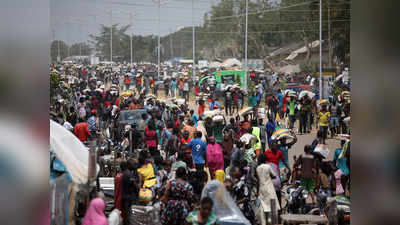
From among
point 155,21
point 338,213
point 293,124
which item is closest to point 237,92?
point 293,124

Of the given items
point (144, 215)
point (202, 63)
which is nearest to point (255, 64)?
point (202, 63)

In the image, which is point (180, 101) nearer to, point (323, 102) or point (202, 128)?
point (202, 128)

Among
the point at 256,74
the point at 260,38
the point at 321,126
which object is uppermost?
the point at 260,38

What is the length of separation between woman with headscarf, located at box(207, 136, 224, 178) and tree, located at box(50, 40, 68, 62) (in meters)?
1.92

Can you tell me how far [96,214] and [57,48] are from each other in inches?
75.9

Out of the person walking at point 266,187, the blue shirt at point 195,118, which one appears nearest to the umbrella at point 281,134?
the person walking at point 266,187

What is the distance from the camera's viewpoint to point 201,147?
6.57 m

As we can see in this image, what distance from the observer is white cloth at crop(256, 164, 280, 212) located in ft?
20.2

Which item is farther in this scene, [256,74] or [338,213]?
[256,74]

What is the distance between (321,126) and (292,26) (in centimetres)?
126

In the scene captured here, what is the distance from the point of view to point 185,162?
254 inches

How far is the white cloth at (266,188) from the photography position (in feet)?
20.2
